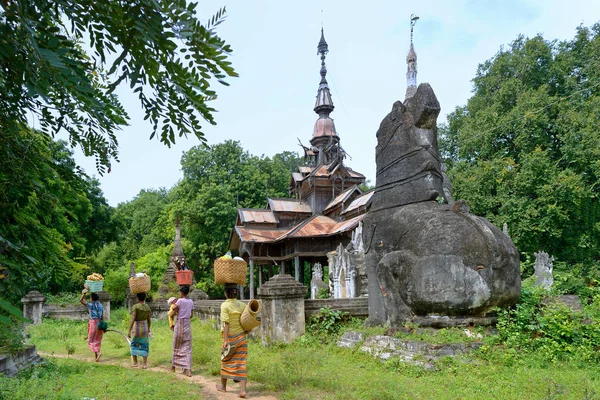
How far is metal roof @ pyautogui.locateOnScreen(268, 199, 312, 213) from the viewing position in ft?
102

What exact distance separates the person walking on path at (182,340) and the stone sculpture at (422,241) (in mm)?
3162

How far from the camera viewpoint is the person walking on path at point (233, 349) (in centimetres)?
571

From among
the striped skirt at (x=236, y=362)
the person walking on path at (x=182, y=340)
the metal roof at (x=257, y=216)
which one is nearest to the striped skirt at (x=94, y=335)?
the person walking on path at (x=182, y=340)

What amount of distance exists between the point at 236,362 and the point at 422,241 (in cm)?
334

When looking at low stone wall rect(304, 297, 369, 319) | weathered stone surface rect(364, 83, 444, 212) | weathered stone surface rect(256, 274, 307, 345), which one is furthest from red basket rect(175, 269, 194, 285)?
weathered stone surface rect(364, 83, 444, 212)

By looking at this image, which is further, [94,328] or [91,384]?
[94,328]

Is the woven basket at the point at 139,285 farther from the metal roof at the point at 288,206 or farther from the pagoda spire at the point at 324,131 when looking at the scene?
the pagoda spire at the point at 324,131

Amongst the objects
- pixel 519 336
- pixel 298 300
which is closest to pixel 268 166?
pixel 298 300

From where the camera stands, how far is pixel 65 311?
18.2 m

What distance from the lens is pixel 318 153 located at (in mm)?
35750

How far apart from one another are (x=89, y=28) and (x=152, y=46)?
436 mm

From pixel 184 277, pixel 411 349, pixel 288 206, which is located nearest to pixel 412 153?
pixel 411 349

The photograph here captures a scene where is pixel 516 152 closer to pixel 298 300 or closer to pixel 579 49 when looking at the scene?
pixel 579 49

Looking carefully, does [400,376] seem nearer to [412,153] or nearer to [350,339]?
[350,339]
